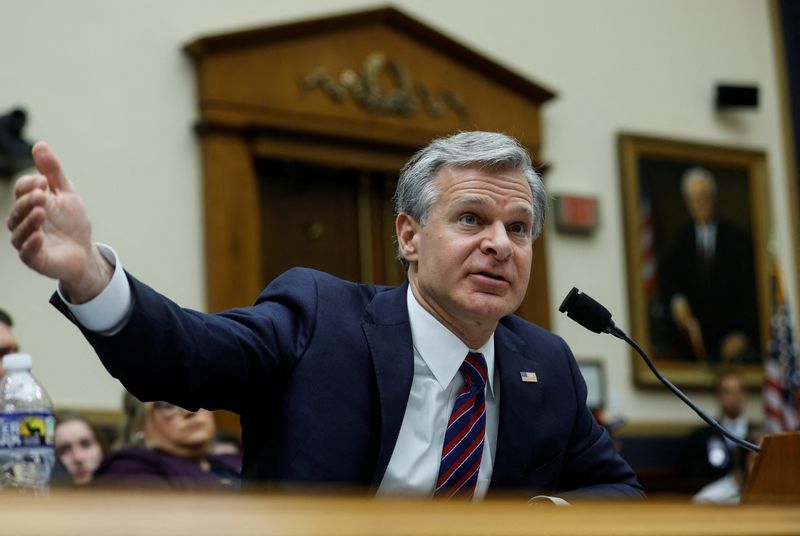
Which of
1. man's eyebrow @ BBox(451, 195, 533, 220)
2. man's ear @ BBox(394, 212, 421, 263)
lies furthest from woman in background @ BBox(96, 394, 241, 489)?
man's eyebrow @ BBox(451, 195, 533, 220)

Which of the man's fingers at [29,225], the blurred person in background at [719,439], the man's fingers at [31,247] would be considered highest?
the man's fingers at [29,225]

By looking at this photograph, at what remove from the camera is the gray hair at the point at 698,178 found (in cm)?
931

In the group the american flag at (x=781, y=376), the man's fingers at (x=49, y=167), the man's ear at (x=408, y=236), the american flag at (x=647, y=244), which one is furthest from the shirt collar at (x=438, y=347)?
the american flag at (x=647, y=244)

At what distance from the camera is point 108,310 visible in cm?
189

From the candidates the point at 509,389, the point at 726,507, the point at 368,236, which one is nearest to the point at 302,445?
the point at 509,389

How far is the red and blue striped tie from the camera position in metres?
2.38

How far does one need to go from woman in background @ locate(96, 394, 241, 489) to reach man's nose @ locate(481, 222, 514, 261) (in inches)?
68.1

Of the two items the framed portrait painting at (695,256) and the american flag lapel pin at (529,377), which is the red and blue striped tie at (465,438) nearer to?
the american flag lapel pin at (529,377)

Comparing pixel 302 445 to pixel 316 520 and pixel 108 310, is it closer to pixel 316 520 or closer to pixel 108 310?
pixel 108 310

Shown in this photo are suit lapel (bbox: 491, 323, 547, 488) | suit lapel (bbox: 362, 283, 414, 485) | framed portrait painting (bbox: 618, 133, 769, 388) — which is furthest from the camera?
framed portrait painting (bbox: 618, 133, 769, 388)

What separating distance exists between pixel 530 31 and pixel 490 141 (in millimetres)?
6377

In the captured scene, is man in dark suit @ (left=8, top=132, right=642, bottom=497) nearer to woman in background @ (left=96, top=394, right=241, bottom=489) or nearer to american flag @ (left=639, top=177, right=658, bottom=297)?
woman in background @ (left=96, top=394, right=241, bottom=489)

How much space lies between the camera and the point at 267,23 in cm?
729

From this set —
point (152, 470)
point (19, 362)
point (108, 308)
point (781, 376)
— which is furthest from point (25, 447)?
point (781, 376)
